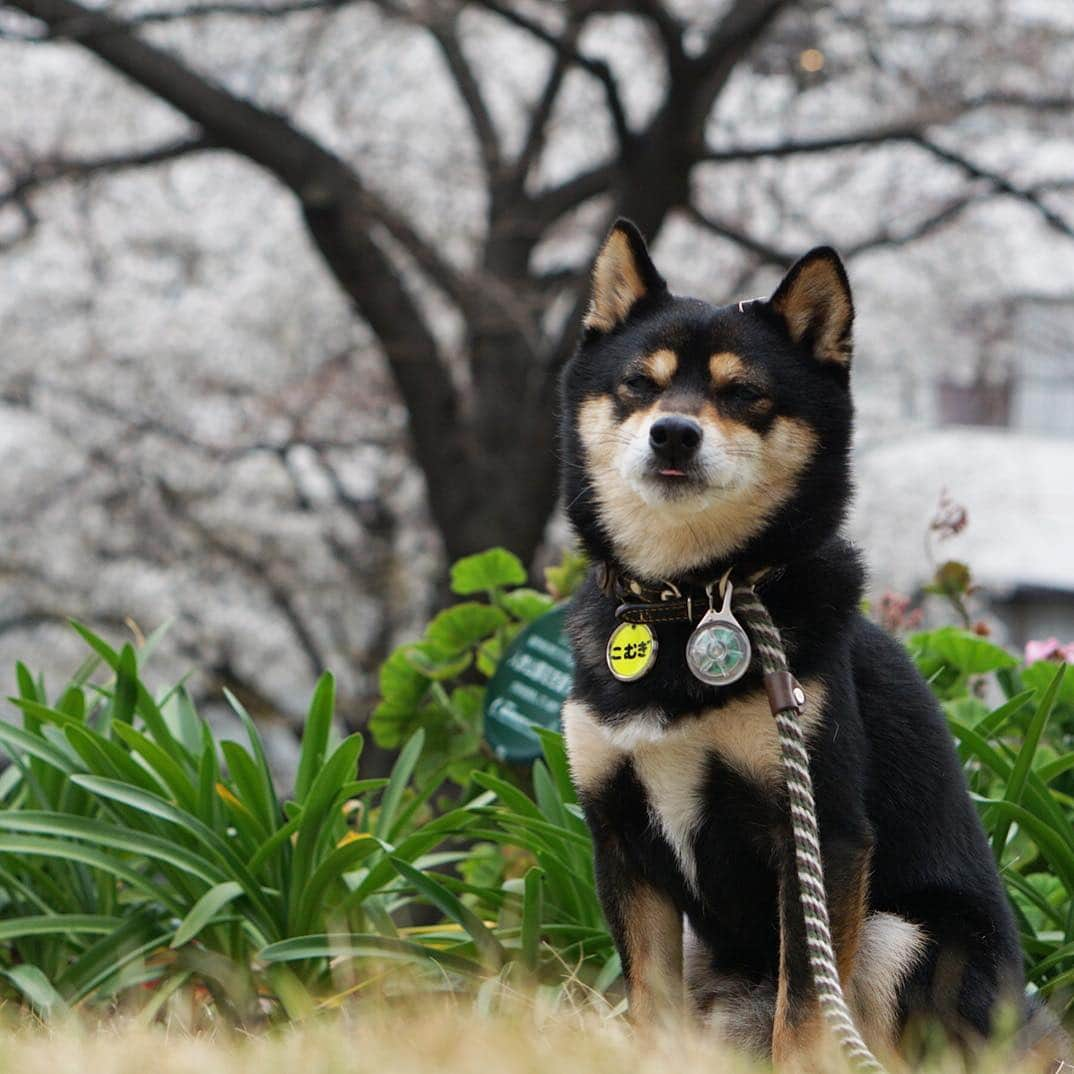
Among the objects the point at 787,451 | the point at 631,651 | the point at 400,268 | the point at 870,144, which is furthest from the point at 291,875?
the point at 400,268

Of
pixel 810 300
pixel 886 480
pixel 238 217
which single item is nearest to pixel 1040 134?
pixel 886 480

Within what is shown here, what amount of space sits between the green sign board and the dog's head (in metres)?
1.21

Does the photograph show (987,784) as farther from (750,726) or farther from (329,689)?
(329,689)

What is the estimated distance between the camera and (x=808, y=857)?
84.7 inches

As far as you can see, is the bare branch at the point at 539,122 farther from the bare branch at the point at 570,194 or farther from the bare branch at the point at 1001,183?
the bare branch at the point at 1001,183

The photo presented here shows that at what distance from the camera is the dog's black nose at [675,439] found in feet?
7.74

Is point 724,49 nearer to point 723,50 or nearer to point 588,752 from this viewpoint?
point 723,50

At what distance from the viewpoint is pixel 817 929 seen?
84.6 inches

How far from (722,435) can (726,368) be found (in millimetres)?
139

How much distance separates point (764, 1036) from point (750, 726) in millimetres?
551

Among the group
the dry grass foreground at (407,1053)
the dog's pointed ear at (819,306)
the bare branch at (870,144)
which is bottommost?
the dry grass foreground at (407,1053)

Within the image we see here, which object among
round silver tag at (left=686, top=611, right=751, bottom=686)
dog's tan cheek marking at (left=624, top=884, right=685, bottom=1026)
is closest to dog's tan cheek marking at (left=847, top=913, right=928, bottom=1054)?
dog's tan cheek marking at (left=624, top=884, right=685, bottom=1026)

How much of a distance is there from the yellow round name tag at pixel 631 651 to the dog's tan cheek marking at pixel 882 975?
0.56 meters

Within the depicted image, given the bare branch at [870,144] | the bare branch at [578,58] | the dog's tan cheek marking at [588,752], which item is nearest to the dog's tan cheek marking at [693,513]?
the dog's tan cheek marking at [588,752]
